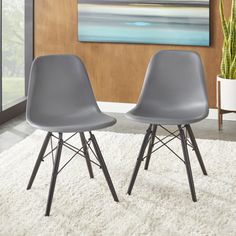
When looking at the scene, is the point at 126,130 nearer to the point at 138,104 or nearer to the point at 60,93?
the point at 138,104

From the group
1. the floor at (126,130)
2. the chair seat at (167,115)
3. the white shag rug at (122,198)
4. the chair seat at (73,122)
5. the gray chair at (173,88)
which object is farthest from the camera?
the floor at (126,130)

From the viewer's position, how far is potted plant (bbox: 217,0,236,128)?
14.9 ft

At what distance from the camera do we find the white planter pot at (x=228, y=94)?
14.9ft

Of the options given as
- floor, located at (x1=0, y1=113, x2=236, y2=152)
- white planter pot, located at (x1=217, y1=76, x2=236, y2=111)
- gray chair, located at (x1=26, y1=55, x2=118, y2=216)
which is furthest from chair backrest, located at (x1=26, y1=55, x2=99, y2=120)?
white planter pot, located at (x1=217, y1=76, x2=236, y2=111)

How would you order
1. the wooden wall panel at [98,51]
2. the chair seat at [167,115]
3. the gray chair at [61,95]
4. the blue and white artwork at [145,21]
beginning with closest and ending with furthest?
the chair seat at [167,115] < the gray chair at [61,95] < the blue and white artwork at [145,21] < the wooden wall panel at [98,51]

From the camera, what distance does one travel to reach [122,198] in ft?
10.2

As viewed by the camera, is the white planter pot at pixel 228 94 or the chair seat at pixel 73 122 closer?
the chair seat at pixel 73 122

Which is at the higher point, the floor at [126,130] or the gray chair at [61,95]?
the gray chair at [61,95]

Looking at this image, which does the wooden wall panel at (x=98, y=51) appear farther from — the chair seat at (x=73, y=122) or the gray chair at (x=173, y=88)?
the chair seat at (x=73, y=122)

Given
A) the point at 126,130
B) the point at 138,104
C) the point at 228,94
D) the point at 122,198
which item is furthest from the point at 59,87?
the point at 228,94

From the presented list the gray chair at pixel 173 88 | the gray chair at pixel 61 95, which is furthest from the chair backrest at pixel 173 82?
the gray chair at pixel 61 95

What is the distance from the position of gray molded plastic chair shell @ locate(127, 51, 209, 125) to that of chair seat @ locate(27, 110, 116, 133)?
1.00 ft

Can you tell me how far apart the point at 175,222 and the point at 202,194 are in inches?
17.5

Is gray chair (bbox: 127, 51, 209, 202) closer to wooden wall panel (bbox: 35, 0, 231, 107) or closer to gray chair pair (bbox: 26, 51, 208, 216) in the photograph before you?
gray chair pair (bbox: 26, 51, 208, 216)
